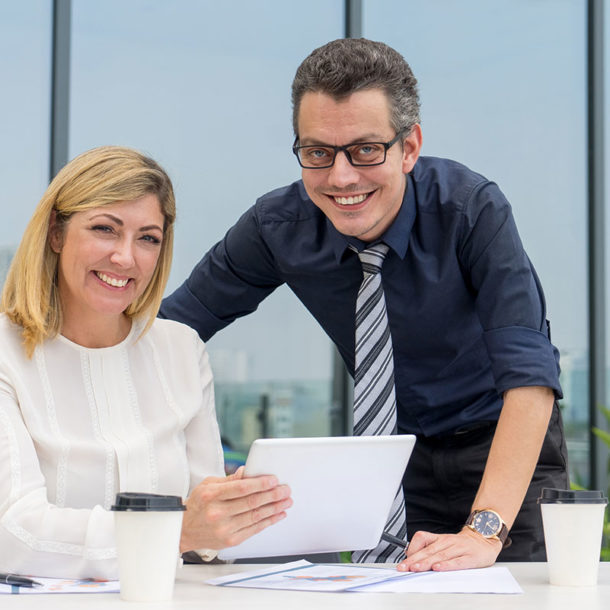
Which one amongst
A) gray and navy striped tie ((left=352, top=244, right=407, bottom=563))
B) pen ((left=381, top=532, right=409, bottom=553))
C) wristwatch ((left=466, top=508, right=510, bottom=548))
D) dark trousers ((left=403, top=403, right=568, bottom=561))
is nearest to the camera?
wristwatch ((left=466, top=508, right=510, bottom=548))

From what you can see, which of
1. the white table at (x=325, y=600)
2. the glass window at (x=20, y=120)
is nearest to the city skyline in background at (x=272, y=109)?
the glass window at (x=20, y=120)

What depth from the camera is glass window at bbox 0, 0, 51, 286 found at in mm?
3898

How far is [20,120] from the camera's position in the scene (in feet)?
12.8

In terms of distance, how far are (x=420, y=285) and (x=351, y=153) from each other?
0.34 m

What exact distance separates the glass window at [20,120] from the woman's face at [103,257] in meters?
2.24

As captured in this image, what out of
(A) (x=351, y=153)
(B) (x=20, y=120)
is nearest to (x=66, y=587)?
(A) (x=351, y=153)

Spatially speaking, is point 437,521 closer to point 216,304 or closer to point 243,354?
point 216,304

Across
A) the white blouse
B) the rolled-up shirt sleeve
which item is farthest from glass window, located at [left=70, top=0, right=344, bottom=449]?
the rolled-up shirt sleeve

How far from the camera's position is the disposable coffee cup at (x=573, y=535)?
51.1 inches

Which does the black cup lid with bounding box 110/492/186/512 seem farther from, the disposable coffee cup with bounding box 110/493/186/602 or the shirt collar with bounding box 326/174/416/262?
the shirt collar with bounding box 326/174/416/262

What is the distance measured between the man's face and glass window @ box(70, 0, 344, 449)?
229cm

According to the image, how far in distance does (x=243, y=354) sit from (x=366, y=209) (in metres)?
2.43

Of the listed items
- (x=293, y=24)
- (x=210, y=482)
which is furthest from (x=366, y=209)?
(x=293, y=24)

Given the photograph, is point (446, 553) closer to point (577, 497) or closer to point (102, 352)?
point (577, 497)
